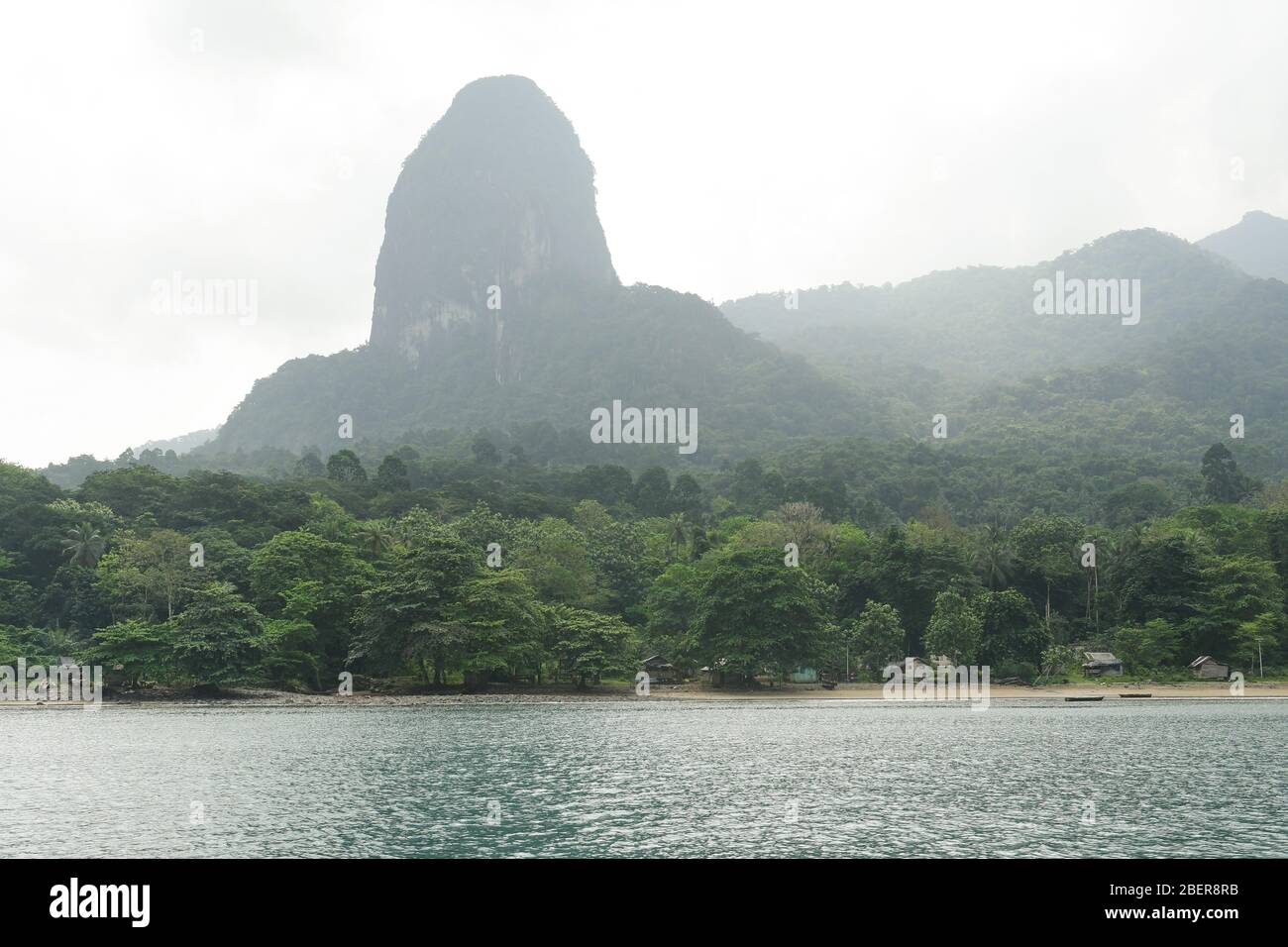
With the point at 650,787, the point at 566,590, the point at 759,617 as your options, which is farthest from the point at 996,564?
the point at 650,787

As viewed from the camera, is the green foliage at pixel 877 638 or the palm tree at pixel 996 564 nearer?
the green foliage at pixel 877 638

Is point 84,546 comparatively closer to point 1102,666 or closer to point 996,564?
point 996,564

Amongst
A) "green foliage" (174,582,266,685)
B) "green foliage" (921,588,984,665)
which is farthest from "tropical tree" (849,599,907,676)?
"green foliage" (174,582,266,685)

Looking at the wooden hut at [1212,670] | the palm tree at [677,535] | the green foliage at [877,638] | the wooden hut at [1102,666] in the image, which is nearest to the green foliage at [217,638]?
the palm tree at [677,535]

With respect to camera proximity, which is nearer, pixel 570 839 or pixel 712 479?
pixel 570 839

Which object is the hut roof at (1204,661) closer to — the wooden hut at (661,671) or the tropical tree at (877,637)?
the tropical tree at (877,637)
